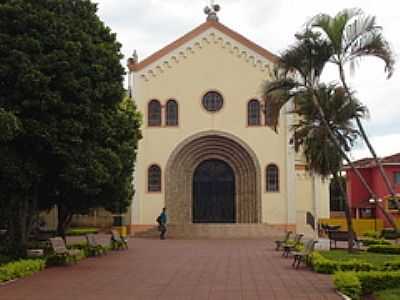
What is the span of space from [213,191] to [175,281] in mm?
26018

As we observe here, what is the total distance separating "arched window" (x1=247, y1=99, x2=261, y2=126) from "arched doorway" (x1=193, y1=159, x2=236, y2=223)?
3137 millimetres

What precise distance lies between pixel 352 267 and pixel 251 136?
23982 mm

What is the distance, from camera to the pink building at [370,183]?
4856 centimetres

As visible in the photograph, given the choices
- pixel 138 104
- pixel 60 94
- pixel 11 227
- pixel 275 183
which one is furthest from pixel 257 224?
pixel 60 94

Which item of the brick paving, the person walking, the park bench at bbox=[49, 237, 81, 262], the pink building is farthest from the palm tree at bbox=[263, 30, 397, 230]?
the pink building

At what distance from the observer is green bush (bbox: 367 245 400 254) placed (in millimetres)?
23520

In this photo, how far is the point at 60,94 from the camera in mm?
18547

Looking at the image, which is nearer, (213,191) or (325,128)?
(325,128)

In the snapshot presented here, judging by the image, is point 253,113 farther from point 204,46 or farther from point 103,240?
point 103,240

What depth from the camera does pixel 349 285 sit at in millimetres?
12578

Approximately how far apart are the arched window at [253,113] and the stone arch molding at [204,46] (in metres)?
2.08

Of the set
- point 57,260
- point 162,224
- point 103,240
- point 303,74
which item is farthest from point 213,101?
point 57,260

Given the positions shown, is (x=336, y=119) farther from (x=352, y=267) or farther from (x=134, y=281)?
(x=134, y=281)

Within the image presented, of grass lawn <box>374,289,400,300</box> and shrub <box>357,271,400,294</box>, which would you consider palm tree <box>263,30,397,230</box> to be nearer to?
shrub <box>357,271,400,294</box>
